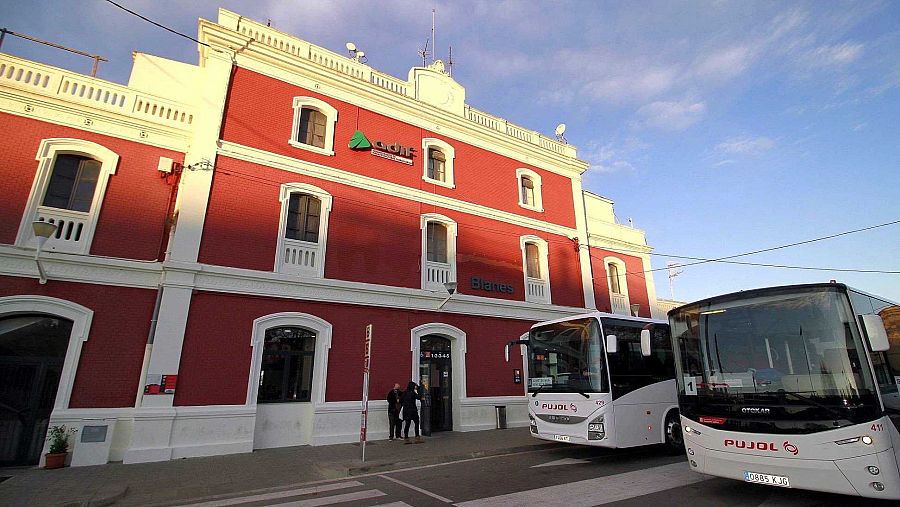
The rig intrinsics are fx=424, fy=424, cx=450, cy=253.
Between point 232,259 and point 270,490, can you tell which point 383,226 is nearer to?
Result: point 232,259

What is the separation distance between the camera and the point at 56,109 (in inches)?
433

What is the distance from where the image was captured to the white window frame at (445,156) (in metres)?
16.1

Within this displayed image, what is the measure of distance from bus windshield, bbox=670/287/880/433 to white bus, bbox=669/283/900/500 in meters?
0.01

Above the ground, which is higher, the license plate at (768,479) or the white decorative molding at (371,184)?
the white decorative molding at (371,184)

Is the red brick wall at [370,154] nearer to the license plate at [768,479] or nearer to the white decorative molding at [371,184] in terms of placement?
the white decorative molding at [371,184]

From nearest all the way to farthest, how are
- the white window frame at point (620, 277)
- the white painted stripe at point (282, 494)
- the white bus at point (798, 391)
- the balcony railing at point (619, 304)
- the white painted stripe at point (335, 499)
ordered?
1. the white bus at point (798, 391)
2. the white painted stripe at point (335, 499)
3. the white painted stripe at point (282, 494)
4. the balcony railing at point (619, 304)
5. the white window frame at point (620, 277)

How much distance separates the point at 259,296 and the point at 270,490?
5.68m

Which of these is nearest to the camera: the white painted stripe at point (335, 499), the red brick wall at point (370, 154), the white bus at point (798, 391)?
the white bus at point (798, 391)

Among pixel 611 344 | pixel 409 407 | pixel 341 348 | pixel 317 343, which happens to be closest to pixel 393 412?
pixel 409 407

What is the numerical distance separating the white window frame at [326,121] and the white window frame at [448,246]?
4014 millimetres

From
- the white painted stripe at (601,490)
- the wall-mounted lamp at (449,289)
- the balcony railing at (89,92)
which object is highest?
the balcony railing at (89,92)

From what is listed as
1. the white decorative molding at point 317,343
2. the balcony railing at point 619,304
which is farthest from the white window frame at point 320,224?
the balcony railing at point 619,304

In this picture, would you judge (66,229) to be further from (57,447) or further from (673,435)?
(673,435)

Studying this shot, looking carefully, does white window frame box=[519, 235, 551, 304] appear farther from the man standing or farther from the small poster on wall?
the small poster on wall
